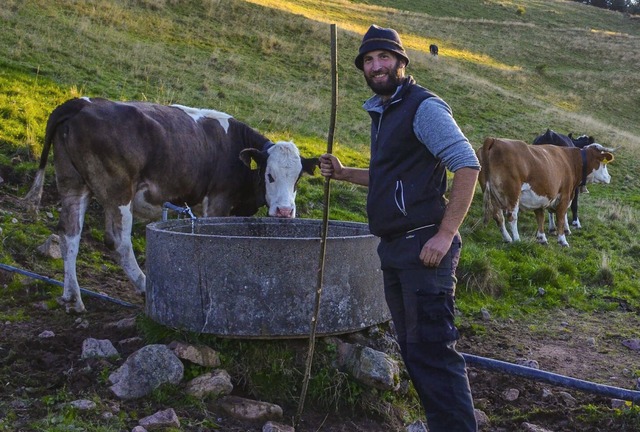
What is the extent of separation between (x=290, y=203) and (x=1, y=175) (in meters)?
4.07

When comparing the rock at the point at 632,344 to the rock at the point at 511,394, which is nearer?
the rock at the point at 511,394

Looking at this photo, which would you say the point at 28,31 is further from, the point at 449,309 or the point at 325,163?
the point at 449,309

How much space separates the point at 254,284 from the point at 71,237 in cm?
250

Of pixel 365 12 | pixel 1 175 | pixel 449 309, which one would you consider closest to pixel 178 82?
pixel 1 175

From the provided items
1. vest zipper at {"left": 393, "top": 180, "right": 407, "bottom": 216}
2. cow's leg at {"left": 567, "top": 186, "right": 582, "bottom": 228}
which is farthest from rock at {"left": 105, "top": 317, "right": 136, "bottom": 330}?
cow's leg at {"left": 567, "top": 186, "right": 582, "bottom": 228}

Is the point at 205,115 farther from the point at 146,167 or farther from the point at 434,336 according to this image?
the point at 434,336

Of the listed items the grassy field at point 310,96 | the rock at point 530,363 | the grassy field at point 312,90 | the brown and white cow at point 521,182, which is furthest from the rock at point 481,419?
the brown and white cow at point 521,182

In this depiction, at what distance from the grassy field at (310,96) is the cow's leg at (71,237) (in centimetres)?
93

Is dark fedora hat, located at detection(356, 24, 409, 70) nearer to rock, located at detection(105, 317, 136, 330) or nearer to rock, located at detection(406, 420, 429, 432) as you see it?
rock, located at detection(406, 420, 429, 432)

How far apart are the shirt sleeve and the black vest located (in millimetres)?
71

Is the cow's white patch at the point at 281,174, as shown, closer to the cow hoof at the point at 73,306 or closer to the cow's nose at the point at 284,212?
the cow's nose at the point at 284,212

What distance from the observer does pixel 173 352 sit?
17.8 feet

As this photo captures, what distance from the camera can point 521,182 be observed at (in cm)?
1281

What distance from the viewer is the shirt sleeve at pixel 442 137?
409cm
